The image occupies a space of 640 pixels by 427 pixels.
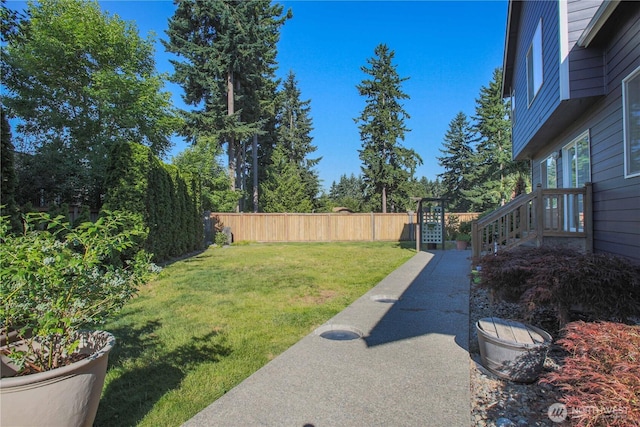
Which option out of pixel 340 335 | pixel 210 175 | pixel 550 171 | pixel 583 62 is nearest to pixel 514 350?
pixel 340 335

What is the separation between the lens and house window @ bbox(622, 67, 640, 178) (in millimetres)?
4004

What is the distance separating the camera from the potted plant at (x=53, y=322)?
Result: 5.29 ft

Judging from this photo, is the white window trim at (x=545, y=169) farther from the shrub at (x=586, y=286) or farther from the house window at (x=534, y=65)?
the shrub at (x=586, y=286)

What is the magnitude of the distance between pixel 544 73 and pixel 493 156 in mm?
25488

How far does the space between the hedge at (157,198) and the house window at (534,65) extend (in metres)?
8.98

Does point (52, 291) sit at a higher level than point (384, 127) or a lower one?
lower

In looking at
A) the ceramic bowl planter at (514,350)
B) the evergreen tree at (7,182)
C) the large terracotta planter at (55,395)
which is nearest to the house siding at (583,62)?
the ceramic bowl planter at (514,350)

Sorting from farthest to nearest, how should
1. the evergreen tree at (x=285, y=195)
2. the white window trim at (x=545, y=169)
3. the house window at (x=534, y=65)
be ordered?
1. the evergreen tree at (x=285, y=195)
2. the white window trim at (x=545, y=169)
3. the house window at (x=534, y=65)

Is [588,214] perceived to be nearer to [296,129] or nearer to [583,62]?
[583,62]

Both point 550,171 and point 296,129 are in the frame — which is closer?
point 550,171

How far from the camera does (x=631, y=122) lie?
4137 mm

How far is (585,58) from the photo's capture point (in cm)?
489

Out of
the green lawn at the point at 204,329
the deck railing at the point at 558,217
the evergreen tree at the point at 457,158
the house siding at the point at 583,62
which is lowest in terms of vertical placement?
the green lawn at the point at 204,329

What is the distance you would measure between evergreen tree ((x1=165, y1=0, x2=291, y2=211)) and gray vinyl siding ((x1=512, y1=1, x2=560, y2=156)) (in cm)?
1456
